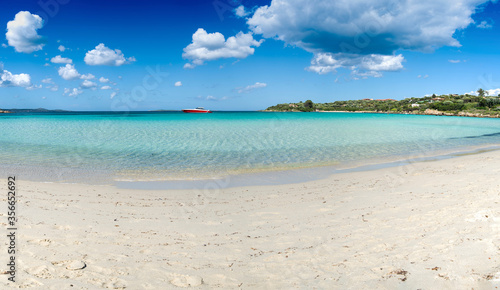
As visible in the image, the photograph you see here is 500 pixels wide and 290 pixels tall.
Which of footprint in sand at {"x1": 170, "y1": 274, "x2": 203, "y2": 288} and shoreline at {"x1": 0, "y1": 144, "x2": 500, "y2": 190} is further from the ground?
shoreline at {"x1": 0, "y1": 144, "x2": 500, "y2": 190}

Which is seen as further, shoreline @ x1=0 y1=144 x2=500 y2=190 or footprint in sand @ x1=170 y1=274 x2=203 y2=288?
shoreline @ x1=0 y1=144 x2=500 y2=190

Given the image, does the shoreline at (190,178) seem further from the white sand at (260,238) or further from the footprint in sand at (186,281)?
the footprint in sand at (186,281)

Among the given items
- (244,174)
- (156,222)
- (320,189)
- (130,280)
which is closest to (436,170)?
(320,189)

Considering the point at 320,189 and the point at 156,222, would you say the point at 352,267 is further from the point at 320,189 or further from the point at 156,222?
the point at 320,189

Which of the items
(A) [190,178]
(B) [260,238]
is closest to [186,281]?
(B) [260,238]

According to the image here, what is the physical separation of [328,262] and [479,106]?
136 meters

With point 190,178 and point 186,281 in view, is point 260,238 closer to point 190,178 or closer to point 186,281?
point 186,281

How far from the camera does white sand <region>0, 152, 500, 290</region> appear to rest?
447 cm

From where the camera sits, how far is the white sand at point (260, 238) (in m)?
4.47

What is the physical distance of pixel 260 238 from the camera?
19.9 ft

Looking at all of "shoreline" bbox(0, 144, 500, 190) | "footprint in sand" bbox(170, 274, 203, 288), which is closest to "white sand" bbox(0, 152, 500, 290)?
"footprint in sand" bbox(170, 274, 203, 288)

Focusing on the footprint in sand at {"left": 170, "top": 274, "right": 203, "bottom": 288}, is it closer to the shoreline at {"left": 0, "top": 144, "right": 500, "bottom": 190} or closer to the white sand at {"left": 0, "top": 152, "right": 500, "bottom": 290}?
the white sand at {"left": 0, "top": 152, "right": 500, "bottom": 290}

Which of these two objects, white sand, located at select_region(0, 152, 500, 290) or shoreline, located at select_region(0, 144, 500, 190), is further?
shoreline, located at select_region(0, 144, 500, 190)

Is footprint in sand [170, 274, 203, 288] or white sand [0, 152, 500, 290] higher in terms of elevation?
white sand [0, 152, 500, 290]
